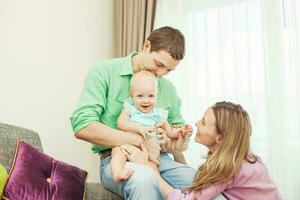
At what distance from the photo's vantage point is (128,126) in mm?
1705

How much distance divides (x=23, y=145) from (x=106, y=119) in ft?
1.27

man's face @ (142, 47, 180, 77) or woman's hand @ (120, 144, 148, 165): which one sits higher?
man's face @ (142, 47, 180, 77)

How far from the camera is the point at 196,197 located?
144 centimetres

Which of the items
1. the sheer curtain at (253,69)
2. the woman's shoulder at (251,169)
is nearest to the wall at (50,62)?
the sheer curtain at (253,69)

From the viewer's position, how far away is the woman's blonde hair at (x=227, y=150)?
1.43 metres

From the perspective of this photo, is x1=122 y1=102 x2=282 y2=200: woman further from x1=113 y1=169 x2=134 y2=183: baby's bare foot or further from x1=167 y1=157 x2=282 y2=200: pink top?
x1=113 y1=169 x2=134 y2=183: baby's bare foot

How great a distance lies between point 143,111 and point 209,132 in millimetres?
335

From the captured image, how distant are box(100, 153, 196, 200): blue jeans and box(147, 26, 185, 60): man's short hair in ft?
1.61

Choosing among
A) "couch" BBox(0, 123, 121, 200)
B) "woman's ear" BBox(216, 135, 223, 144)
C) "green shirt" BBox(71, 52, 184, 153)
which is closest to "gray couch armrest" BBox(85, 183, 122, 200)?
"couch" BBox(0, 123, 121, 200)

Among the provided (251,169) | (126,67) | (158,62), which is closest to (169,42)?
(158,62)

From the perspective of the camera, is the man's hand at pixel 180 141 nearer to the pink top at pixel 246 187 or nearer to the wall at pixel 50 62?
the pink top at pixel 246 187

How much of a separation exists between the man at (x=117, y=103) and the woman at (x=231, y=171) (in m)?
0.23

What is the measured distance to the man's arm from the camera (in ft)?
5.44

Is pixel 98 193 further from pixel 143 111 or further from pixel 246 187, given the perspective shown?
pixel 246 187
